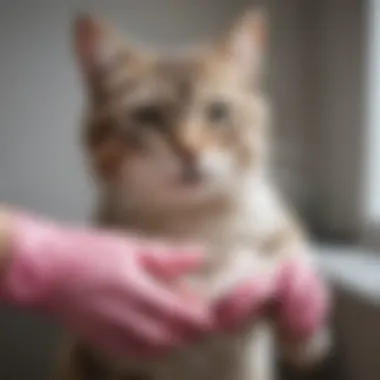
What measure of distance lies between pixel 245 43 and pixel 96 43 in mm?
137

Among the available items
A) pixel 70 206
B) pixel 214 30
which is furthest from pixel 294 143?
pixel 70 206

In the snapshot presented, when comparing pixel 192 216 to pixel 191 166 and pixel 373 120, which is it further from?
pixel 373 120

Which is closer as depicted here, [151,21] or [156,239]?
[156,239]

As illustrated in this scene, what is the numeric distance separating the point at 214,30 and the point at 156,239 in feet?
0.85

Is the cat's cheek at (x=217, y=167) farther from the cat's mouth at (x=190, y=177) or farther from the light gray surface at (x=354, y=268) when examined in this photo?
the light gray surface at (x=354, y=268)

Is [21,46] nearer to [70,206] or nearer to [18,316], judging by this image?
[70,206]

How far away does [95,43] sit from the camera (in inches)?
27.3

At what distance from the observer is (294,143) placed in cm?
86

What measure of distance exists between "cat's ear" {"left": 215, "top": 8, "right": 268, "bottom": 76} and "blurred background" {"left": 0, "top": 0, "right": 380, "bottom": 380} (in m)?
0.12

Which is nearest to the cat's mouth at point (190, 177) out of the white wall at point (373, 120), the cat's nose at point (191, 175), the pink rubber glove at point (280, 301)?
the cat's nose at point (191, 175)

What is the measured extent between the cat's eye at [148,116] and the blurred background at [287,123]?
0.11 metres

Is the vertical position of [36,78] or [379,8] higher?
[379,8]

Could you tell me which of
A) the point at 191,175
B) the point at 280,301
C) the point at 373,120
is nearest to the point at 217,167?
the point at 191,175

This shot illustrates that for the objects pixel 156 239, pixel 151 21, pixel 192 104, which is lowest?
pixel 156 239
